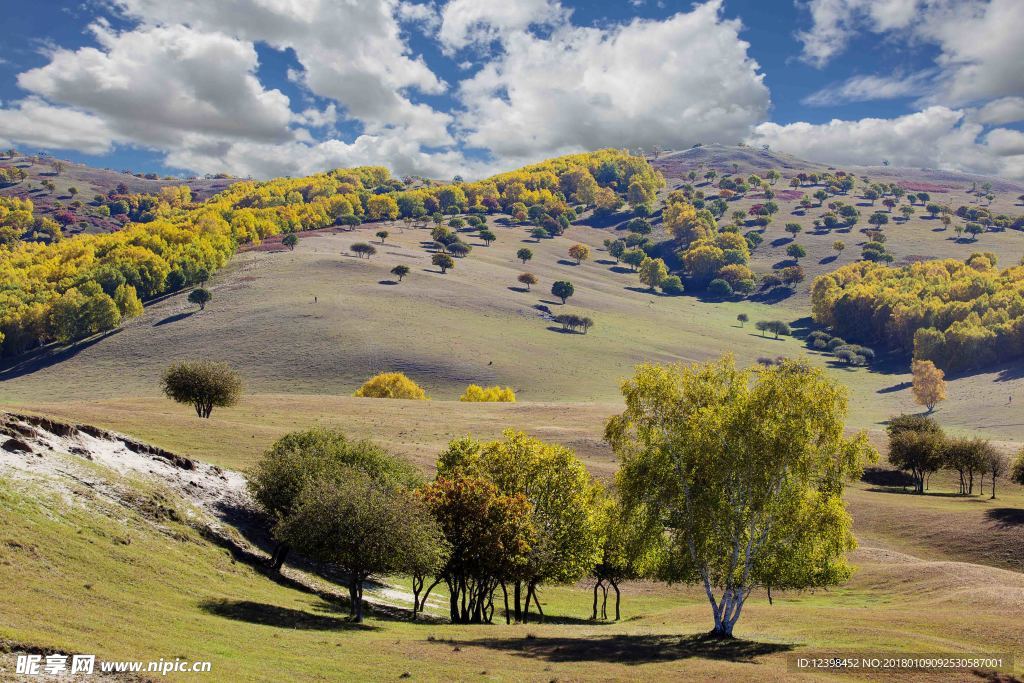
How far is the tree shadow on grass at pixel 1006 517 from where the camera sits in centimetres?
Result: 6550

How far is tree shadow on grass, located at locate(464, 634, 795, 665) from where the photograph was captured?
99.9 feet

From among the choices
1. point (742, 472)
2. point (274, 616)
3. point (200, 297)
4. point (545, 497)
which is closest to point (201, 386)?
point (545, 497)

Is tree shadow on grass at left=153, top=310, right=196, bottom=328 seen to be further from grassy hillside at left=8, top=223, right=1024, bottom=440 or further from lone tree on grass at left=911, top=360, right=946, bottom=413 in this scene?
lone tree on grass at left=911, top=360, right=946, bottom=413

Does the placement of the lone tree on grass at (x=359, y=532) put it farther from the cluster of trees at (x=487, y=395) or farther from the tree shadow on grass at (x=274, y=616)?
the cluster of trees at (x=487, y=395)

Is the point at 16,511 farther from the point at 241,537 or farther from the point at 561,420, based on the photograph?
the point at 561,420

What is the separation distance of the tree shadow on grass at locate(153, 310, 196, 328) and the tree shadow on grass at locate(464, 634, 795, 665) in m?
170

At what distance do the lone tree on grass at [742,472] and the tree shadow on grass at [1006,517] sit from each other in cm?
4255

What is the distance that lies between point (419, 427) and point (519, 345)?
295ft

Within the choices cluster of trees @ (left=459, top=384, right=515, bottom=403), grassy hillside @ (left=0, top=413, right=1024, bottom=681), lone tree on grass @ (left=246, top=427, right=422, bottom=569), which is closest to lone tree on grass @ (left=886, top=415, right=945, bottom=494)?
grassy hillside @ (left=0, top=413, right=1024, bottom=681)

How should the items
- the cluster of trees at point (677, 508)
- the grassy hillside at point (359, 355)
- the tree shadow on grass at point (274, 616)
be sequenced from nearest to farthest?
the tree shadow on grass at point (274, 616)
the cluster of trees at point (677, 508)
the grassy hillside at point (359, 355)

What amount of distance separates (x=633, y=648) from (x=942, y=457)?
72237mm

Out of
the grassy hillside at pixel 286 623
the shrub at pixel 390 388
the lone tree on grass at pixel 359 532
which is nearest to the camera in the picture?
the grassy hillside at pixel 286 623

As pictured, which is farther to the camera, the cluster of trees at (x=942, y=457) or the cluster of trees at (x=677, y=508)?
the cluster of trees at (x=942, y=457)

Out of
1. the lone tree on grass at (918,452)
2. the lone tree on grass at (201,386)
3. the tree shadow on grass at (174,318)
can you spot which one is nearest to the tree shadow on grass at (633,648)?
the lone tree on grass at (201,386)
